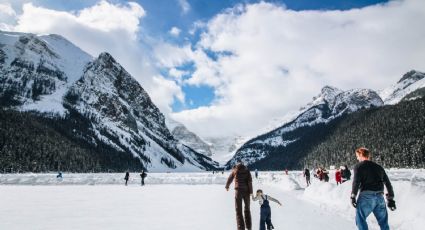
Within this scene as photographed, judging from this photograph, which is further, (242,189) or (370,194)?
(242,189)

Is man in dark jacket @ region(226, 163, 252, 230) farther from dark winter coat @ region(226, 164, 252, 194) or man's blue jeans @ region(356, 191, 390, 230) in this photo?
man's blue jeans @ region(356, 191, 390, 230)

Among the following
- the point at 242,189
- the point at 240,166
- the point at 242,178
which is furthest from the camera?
the point at 240,166

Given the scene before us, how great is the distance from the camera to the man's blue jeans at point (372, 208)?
8414 mm

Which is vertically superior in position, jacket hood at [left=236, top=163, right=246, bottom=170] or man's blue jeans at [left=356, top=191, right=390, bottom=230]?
jacket hood at [left=236, top=163, right=246, bottom=170]

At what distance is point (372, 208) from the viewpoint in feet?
27.8

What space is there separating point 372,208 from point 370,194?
0.92 ft

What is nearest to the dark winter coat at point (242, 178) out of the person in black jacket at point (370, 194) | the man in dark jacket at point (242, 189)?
the man in dark jacket at point (242, 189)

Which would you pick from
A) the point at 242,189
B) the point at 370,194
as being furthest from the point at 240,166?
the point at 370,194

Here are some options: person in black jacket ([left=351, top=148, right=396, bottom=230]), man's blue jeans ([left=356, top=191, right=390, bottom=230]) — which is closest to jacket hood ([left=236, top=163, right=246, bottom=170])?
person in black jacket ([left=351, top=148, right=396, bottom=230])

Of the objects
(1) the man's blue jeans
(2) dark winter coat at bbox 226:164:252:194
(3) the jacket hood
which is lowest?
(1) the man's blue jeans

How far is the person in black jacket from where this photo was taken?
333 inches

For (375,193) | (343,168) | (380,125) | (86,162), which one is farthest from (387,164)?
(375,193)

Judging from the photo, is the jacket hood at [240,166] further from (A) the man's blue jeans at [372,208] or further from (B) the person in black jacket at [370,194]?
(A) the man's blue jeans at [372,208]

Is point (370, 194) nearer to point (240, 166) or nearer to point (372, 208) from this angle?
point (372, 208)
